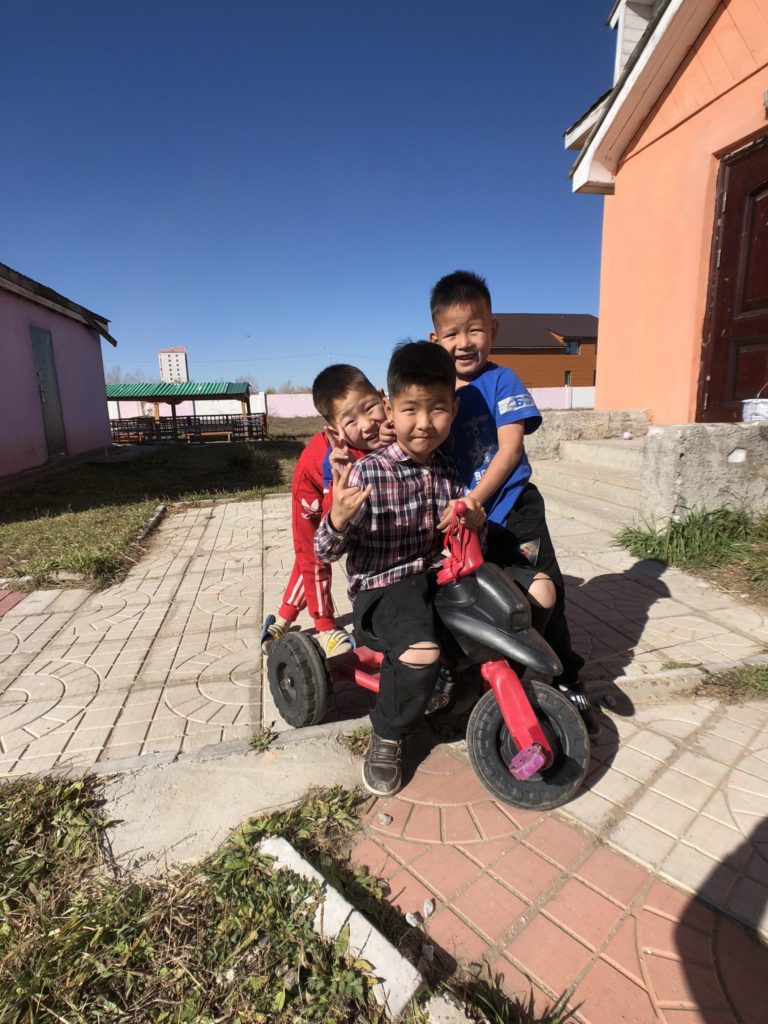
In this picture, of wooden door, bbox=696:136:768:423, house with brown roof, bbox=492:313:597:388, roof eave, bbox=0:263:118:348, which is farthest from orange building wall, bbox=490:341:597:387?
wooden door, bbox=696:136:768:423

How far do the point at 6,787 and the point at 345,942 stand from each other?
4.62 ft

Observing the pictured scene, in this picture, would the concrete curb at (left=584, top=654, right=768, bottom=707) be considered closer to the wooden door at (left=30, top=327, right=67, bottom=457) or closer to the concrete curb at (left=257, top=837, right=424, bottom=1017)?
the concrete curb at (left=257, top=837, right=424, bottom=1017)

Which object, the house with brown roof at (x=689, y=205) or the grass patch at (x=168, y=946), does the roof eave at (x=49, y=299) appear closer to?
the house with brown roof at (x=689, y=205)

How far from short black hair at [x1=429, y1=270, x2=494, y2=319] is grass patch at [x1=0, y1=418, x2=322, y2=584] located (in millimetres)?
3626

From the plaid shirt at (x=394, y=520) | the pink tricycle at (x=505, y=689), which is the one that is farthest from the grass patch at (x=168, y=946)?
the plaid shirt at (x=394, y=520)

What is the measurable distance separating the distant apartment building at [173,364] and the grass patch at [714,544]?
2562 inches

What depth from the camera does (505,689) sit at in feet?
5.74

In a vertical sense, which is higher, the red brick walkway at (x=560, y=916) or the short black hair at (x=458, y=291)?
the short black hair at (x=458, y=291)

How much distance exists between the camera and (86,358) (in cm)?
1498

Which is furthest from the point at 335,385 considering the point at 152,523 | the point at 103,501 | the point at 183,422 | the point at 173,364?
the point at 173,364

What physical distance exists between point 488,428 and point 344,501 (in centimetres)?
73

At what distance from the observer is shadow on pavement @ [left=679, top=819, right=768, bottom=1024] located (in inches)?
47.3

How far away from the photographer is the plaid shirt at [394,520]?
1858 millimetres

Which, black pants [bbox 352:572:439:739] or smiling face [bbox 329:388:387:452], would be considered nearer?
black pants [bbox 352:572:439:739]
